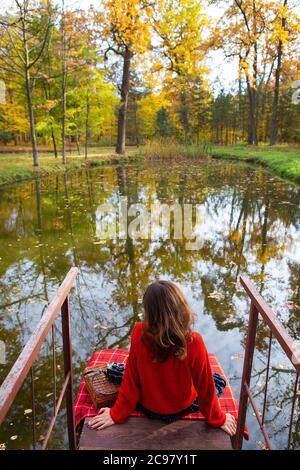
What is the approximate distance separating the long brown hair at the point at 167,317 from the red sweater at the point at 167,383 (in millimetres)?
117

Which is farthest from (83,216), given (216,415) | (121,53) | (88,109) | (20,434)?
(121,53)

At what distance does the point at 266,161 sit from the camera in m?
20.9

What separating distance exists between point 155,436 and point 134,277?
356 cm

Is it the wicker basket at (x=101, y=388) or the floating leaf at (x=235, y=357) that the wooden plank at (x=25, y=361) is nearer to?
the wicker basket at (x=101, y=388)

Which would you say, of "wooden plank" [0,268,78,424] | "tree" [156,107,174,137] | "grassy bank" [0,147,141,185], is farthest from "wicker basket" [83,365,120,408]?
"tree" [156,107,174,137]

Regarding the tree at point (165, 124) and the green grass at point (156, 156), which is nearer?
the green grass at point (156, 156)

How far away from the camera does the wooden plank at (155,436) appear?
216 centimetres

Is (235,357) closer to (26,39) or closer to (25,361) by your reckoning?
(25,361)

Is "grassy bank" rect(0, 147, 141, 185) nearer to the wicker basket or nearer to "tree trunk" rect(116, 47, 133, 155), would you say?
"tree trunk" rect(116, 47, 133, 155)

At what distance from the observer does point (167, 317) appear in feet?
6.50

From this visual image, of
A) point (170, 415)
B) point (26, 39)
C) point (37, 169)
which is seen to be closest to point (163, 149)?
point (37, 169)

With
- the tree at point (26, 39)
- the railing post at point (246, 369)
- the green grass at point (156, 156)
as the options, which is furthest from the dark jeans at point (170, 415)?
the tree at point (26, 39)

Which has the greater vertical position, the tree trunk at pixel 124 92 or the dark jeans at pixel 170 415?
the tree trunk at pixel 124 92

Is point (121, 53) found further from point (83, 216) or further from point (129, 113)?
point (129, 113)
